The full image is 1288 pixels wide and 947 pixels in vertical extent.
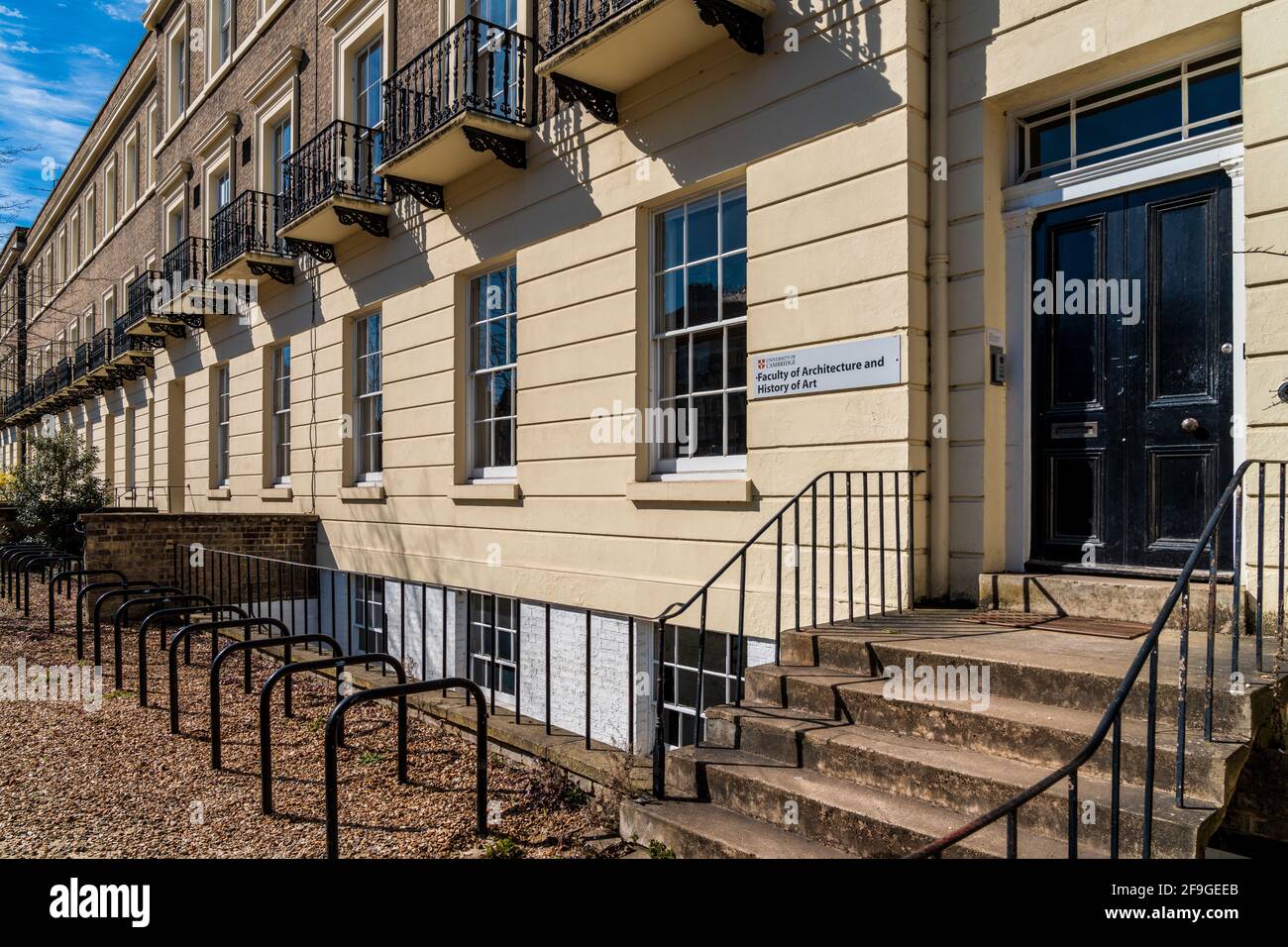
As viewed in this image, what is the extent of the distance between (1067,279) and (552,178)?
15.8ft

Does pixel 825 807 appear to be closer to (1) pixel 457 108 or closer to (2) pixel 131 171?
(1) pixel 457 108

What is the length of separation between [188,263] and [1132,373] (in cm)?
1683

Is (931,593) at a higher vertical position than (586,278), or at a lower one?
lower

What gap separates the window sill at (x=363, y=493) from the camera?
438 inches

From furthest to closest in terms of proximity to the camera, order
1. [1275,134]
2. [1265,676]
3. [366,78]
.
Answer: [366,78]
[1275,134]
[1265,676]

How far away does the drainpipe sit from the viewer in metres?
5.75

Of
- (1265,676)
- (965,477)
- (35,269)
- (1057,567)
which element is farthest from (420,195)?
(35,269)

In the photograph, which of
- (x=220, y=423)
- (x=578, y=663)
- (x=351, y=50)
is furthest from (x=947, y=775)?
(x=220, y=423)

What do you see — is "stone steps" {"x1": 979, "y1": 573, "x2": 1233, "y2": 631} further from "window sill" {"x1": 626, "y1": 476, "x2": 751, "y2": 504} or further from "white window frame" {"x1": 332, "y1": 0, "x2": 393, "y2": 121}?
"white window frame" {"x1": 332, "y1": 0, "x2": 393, "y2": 121}

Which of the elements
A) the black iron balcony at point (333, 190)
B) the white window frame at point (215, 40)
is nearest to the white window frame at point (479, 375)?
the black iron balcony at point (333, 190)

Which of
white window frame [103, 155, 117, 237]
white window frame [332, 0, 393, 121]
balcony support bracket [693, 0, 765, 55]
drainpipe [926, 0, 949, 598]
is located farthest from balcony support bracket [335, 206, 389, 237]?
white window frame [103, 155, 117, 237]

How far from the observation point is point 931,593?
581 centimetres

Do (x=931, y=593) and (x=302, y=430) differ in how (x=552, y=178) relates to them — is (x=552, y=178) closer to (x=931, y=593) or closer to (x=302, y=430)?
(x=931, y=593)

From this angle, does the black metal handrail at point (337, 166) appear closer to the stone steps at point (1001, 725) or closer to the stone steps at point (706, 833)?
the stone steps at point (1001, 725)
